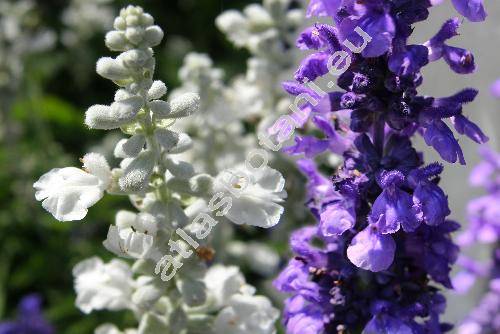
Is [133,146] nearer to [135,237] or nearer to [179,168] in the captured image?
[179,168]

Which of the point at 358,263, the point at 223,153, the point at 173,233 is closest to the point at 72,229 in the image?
the point at 223,153

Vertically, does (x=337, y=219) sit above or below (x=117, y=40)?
below

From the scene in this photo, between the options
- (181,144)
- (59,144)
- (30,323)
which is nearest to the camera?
(181,144)

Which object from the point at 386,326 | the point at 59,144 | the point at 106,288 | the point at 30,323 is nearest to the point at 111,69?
the point at 106,288

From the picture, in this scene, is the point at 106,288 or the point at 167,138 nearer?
the point at 167,138

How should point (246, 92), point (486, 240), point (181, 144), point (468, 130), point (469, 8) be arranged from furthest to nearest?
point (246, 92) → point (486, 240) → point (181, 144) → point (468, 130) → point (469, 8)

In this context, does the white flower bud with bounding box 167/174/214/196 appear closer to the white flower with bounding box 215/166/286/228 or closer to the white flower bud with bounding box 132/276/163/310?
the white flower with bounding box 215/166/286/228

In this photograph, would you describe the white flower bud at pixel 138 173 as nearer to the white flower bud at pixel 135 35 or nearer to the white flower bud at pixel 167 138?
the white flower bud at pixel 167 138
